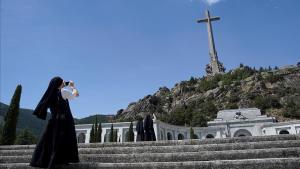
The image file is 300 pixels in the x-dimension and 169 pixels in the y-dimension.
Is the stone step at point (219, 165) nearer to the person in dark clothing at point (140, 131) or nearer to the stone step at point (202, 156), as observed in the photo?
the stone step at point (202, 156)

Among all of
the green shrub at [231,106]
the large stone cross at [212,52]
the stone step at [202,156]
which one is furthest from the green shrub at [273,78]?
the stone step at [202,156]

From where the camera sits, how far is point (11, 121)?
20828mm

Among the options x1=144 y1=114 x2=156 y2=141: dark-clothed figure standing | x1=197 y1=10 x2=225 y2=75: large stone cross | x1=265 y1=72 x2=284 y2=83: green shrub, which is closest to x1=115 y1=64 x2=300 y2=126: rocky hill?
x1=265 y1=72 x2=284 y2=83: green shrub

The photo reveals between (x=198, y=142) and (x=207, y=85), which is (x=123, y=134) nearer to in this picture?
(x=198, y=142)

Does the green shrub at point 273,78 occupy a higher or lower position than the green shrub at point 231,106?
higher

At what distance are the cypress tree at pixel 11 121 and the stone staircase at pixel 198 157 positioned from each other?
12.4 m

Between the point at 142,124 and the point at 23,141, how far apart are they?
37.4 metres

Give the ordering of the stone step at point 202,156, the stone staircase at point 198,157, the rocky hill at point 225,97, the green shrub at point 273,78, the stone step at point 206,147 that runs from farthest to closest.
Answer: the green shrub at point 273,78 → the rocky hill at point 225,97 → the stone step at point 206,147 → the stone step at point 202,156 → the stone staircase at point 198,157

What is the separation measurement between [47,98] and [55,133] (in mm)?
798

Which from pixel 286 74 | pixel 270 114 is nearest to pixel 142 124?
pixel 270 114

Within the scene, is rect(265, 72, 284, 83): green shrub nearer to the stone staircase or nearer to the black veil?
the stone staircase

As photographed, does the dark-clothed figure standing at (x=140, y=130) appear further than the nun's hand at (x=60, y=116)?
Yes

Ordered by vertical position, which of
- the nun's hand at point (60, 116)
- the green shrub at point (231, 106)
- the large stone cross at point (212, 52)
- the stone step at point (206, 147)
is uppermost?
the large stone cross at point (212, 52)

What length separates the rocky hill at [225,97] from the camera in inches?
2424
